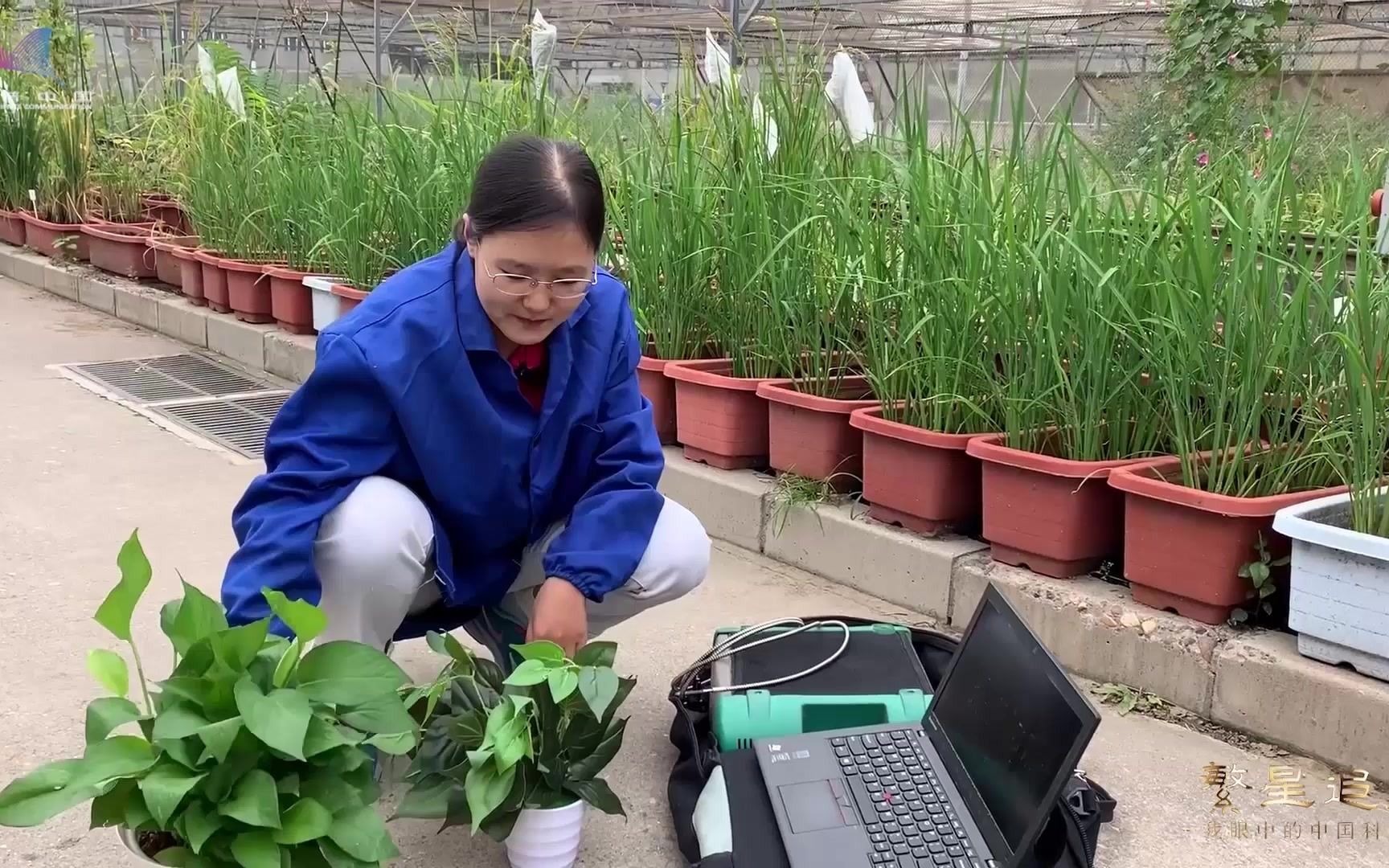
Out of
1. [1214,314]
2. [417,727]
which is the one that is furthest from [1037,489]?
[417,727]

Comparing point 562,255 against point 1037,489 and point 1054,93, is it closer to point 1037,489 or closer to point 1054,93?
point 1037,489

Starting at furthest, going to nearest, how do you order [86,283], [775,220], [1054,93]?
[1054,93] → [86,283] → [775,220]

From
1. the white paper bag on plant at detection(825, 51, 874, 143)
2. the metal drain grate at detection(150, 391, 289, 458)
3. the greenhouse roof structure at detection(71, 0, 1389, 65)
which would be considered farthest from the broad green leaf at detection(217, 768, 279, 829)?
the greenhouse roof structure at detection(71, 0, 1389, 65)

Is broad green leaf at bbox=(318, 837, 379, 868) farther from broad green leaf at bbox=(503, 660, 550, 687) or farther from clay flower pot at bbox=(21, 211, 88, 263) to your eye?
clay flower pot at bbox=(21, 211, 88, 263)

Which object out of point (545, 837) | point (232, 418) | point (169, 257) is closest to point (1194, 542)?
point (545, 837)

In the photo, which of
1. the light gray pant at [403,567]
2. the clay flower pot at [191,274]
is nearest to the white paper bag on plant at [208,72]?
the clay flower pot at [191,274]

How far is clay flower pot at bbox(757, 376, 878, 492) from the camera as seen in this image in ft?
8.89

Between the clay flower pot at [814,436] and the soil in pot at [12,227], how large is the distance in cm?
656

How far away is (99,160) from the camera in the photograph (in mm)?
7184

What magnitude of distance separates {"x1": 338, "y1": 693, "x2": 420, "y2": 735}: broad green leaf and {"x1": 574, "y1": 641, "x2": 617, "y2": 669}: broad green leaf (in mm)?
265

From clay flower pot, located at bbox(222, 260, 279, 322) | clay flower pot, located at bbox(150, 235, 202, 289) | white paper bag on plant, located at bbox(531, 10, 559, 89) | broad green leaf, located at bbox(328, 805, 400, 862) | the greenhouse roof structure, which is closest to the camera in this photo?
broad green leaf, located at bbox(328, 805, 400, 862)

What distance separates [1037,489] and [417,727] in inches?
53.2

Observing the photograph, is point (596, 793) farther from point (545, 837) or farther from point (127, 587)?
point (127, 587)

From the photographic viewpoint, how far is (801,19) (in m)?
8.95
